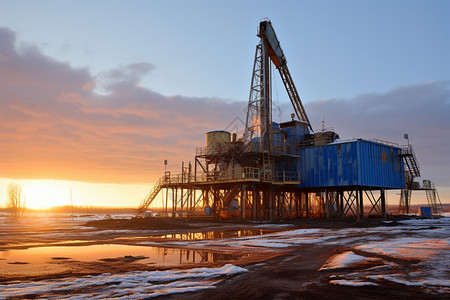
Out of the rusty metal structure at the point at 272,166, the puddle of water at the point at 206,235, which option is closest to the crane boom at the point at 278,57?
the rusty metal structure at the point at 272,166

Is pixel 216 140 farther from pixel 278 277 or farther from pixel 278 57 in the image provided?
pixel 278 277

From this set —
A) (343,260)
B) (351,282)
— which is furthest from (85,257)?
(351,282)

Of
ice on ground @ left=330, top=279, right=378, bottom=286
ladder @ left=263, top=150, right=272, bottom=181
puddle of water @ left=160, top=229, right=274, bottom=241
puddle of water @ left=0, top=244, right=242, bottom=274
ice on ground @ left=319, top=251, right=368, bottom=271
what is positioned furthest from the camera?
ladder @ left=263, top=150, right=272, bottom=181

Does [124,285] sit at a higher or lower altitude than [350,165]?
lower

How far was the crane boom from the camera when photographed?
1821 inches

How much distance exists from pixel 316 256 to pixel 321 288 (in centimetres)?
525

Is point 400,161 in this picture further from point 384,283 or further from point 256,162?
point 384,283

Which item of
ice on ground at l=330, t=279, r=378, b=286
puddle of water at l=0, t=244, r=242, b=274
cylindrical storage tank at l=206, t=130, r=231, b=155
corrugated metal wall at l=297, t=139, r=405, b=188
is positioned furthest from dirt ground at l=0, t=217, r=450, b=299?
cylindrical storage tank at l=206, t=130, r=231, b=155

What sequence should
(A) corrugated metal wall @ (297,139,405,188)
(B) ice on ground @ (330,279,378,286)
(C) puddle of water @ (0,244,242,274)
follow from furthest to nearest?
(A) corrugated metal wall @ (297,139,405,188)
(C) puddle of water @ (0,244,242,274)
(B) ice on ground @ (330,279,378,286)

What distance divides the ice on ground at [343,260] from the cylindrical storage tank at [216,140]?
3275 centimetres

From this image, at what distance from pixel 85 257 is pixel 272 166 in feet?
108

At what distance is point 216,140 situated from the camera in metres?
45.8

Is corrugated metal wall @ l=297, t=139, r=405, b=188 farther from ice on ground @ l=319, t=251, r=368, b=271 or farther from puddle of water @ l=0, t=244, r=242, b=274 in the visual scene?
puddle of water @ l=0, t=244, r=242, b=274

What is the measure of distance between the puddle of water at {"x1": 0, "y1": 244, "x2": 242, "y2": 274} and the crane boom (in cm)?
3740
